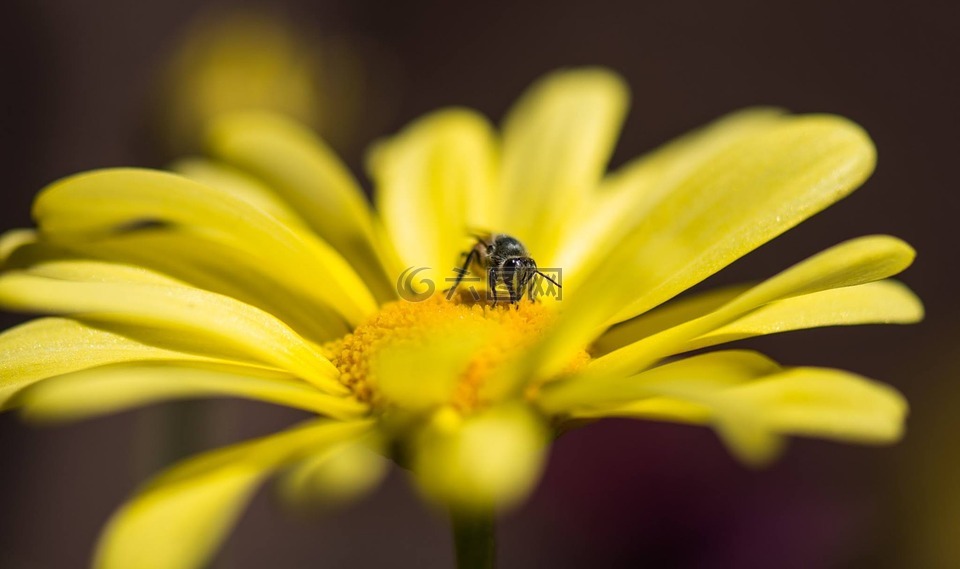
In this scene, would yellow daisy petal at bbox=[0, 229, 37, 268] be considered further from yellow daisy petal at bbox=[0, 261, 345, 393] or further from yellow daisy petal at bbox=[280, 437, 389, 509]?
yellow daisy petal at bbox=[280, 437, 389, 509]

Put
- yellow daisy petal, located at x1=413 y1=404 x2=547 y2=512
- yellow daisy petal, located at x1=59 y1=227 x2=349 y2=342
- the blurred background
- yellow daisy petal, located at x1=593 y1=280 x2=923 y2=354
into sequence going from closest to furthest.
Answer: yellow daisy petal, located at x1=413 y1=404 x2=547 y2=512, yellow daisy petal, located at x1=593 y1=280 x2=923 y2=354, yellow daisy petal, located at x1=59 y1=227 x2=349 y2=342, the blurred background

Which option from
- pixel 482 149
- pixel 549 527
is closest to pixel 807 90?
pixel 549 527

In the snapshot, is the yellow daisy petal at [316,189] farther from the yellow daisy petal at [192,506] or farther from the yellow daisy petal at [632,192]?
the yellow daisy petal at [192,506]

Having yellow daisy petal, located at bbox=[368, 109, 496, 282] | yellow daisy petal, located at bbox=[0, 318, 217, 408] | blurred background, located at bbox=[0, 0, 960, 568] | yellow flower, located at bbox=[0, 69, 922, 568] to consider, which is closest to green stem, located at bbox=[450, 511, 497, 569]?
yellow flower, located at bbox=[0, 69, 922, 568]

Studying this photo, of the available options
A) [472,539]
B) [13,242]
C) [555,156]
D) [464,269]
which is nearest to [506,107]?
[555,156]

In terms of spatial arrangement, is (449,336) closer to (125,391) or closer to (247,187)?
(125,391)

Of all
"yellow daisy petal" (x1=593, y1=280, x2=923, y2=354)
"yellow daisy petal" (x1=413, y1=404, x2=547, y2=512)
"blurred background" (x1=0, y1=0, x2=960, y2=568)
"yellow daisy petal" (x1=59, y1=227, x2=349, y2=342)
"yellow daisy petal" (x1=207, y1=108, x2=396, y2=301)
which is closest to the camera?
"yellow daisy petal" (x1=413, y1=404, x2=547, y2=512)

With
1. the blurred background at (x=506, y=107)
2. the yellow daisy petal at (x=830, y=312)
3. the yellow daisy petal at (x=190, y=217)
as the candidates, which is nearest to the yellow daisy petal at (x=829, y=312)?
the yellow daisy petal at (x=830, y=312)

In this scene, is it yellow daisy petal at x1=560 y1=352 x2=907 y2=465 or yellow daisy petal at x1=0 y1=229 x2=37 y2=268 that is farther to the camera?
yellow daisy petal at x1=0 y1=229 x2=37 y2=268
